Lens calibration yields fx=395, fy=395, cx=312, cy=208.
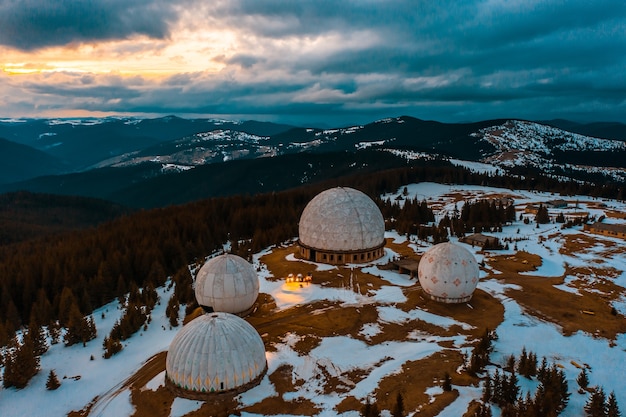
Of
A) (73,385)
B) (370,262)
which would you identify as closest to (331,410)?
(73,385)

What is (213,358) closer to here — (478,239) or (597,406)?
(597,406)

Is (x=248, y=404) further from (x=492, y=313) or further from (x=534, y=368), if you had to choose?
(x=492, y=313)

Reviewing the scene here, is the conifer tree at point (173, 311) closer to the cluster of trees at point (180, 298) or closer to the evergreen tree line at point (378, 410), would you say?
the cluster of trees at point (180, 298)

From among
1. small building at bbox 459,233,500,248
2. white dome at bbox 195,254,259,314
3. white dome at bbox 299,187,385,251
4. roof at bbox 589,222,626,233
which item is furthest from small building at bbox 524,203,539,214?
white dome at bbox 195,254,259,314

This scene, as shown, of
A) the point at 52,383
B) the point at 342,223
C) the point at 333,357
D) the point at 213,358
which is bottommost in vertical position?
the point at 52,383

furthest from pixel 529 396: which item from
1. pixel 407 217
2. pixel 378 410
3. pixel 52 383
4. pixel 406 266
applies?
pixel 407 217

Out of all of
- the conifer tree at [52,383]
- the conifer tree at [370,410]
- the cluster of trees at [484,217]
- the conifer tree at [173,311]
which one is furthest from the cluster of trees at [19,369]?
the cluster of trees at [484,217]

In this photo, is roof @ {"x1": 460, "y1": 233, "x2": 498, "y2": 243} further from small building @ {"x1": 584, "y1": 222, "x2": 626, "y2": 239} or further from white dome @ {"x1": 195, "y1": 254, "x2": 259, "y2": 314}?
white dome @ {"x1": 195, "y1": 254, "x2": 259, "y2": 314}
